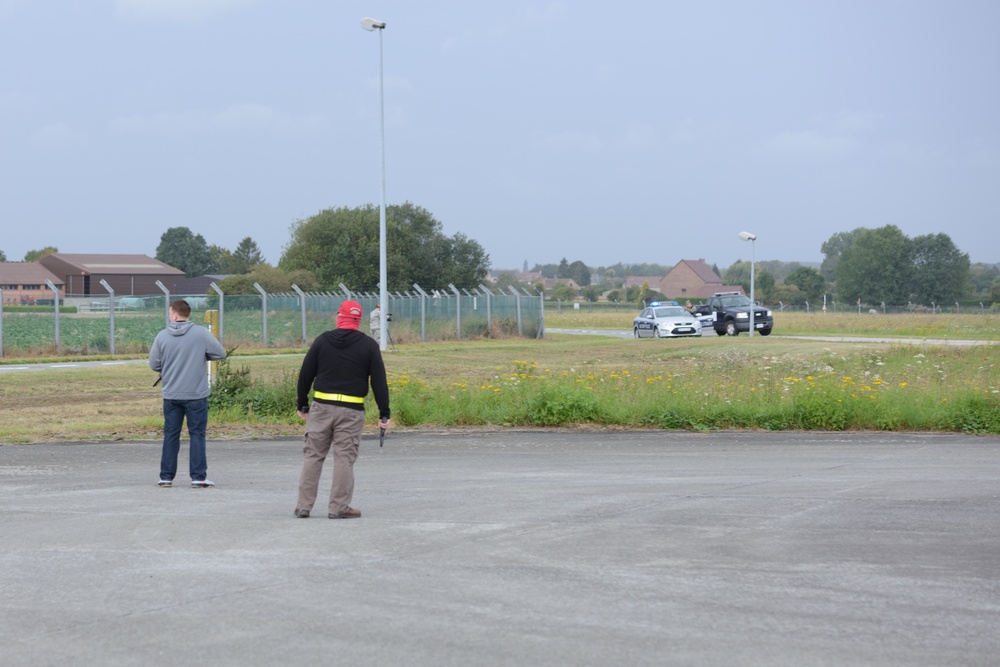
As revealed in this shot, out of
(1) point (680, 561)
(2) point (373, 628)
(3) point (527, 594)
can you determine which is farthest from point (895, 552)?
(2) point (373, 628)

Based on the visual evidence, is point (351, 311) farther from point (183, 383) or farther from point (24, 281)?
point (24, 281)

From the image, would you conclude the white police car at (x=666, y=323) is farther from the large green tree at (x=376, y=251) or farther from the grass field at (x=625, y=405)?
the large green tree at (x=376, y=251)

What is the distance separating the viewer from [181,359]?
1107 centimetres

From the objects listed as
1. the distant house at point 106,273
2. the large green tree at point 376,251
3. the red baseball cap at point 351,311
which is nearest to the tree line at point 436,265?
the large green tree at point 376,251

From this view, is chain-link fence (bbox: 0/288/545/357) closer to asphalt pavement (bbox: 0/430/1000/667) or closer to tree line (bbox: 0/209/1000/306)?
tree line (bbox: 0/209/1000/306)

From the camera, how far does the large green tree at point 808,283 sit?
141m

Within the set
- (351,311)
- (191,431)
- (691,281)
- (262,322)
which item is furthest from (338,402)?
(691,281)

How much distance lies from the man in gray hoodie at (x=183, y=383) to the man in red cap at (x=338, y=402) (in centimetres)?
195

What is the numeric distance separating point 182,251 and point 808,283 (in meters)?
81.6

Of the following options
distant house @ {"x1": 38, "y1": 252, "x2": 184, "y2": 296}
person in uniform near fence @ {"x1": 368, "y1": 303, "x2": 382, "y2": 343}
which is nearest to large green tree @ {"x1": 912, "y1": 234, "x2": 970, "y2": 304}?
distant house @ {"x1": 38, "y1": 252, "x2": 184, "y2": 296}

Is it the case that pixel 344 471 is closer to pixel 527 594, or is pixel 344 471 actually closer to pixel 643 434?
pixel 527 594

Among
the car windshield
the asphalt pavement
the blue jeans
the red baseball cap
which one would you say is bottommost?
the asphalt pavement

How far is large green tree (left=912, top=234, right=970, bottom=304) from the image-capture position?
126125 millimetres

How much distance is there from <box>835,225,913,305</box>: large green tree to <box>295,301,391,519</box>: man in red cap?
4881 inches
